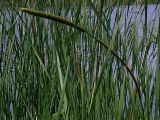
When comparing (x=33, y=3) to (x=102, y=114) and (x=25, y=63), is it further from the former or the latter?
(x=102, y=114)

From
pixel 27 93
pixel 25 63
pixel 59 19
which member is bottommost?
pixel 27 93

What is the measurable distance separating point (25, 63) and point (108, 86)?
1.75 ft

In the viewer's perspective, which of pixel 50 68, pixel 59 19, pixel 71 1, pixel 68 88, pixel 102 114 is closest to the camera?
pixel 59 19

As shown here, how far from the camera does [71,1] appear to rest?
53.6 inches

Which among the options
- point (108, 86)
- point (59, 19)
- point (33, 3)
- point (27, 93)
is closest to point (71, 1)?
point (33, 3)

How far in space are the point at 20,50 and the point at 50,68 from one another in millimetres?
164

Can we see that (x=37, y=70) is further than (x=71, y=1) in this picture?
No

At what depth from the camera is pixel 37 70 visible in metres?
1.25

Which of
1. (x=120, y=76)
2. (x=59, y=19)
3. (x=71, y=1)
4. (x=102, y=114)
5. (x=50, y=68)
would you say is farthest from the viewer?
(x=71, y=1)

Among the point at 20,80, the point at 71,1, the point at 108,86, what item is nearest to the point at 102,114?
the point at 108,86

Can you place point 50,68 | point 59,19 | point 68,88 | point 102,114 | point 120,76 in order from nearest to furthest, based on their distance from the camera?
1. point 59,19
2. point 68,88
3. point 102,114
4. point 120,76
5. point 50,68

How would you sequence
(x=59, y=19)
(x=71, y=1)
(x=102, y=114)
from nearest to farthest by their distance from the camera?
(x=59, y=19), (x=102, y=114), (x=71, y=1)

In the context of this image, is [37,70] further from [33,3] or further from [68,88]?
[68,88]

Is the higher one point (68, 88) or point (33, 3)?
point (33, 3)
